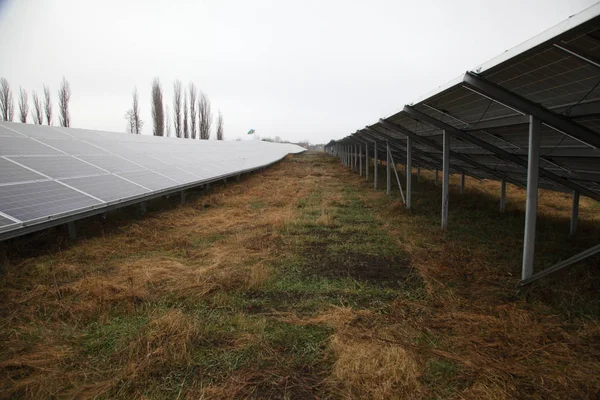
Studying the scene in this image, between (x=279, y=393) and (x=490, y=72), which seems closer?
(x=279, y=393)

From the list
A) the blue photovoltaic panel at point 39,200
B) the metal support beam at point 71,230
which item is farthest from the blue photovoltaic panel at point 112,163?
the metal support beam at point 71,230

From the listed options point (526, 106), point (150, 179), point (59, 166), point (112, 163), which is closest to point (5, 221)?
point (59, 166)

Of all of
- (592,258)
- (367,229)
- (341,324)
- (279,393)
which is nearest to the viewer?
(279,393)

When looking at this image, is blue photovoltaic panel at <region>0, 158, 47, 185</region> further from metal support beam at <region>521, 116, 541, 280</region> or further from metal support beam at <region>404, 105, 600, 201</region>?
metal support beam at <region>521, 116, 541, 280</region>

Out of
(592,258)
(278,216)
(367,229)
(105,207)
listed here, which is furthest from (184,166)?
(592,258)

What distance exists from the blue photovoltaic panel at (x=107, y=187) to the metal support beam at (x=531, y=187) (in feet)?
27.2

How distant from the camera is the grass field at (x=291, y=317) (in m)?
3.25

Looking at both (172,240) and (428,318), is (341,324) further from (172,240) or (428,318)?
(172,240)

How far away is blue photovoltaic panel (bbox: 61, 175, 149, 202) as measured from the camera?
8031mm

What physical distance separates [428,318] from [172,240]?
5811mm

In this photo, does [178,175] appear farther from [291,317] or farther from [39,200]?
[291,317]

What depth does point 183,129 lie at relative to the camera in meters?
50.7

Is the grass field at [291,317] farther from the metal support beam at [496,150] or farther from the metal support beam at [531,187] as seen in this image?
the metal support beam at [496,150]

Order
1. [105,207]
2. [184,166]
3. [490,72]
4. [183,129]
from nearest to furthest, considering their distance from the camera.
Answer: [490,72] < [105,207] < [184,166] < [183,129]
